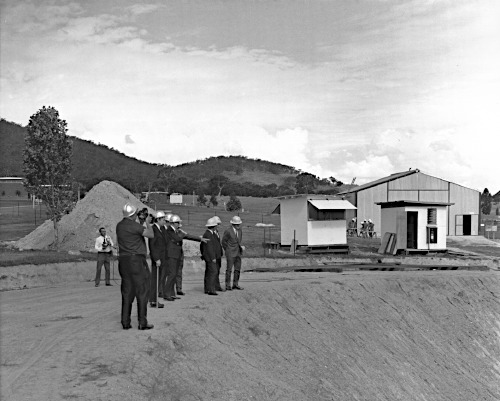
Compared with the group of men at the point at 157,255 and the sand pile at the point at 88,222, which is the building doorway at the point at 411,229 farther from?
the group of men at the point at 157,255

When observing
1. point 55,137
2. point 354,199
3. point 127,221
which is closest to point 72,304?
point 127,221

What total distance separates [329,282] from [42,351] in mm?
14753

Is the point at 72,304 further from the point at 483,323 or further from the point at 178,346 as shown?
the point at 483,323

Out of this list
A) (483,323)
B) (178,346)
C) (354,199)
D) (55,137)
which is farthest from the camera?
(354,199)

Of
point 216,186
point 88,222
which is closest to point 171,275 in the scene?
point 88,222

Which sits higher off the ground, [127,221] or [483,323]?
[127,221]

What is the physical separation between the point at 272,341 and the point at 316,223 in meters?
22.8

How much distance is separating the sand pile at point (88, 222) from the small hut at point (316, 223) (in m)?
9.87

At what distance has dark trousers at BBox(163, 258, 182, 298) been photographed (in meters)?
16.9

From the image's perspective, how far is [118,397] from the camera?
905cm

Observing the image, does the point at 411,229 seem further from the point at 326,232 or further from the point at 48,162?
the point at 48,162

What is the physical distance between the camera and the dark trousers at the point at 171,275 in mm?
16906

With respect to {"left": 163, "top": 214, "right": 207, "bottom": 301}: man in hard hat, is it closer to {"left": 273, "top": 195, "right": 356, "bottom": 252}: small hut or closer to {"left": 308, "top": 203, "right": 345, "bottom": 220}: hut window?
{"left": 273, "top": 195, "right": 356, "bottom": 252}: small hut

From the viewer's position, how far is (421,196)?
63312 millimetres
